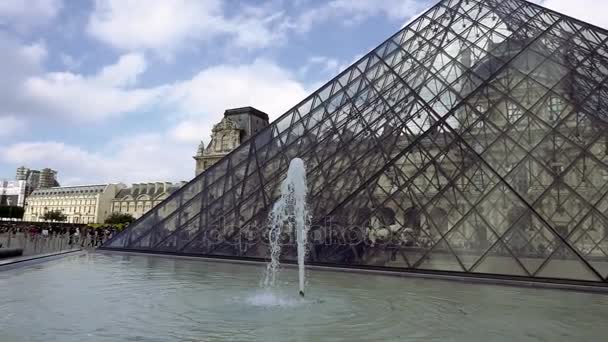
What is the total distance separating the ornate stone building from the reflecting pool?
42.7 metres

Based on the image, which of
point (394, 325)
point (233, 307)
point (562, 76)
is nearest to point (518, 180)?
point (562, 76)

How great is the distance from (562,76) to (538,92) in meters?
0.82

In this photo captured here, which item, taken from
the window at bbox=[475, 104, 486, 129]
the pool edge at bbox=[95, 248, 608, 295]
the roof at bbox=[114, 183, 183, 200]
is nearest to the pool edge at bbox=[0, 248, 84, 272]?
the pool edge at bbox=[95, 248, 608, 295]

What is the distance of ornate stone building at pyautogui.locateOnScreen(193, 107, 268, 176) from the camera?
171ft

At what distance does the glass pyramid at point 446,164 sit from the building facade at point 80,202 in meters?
80.0

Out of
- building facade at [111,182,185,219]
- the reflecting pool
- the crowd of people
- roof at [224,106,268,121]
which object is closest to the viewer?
the reflecting pool

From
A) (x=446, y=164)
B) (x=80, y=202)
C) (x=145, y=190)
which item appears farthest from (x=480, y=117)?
(x=80, y=202)

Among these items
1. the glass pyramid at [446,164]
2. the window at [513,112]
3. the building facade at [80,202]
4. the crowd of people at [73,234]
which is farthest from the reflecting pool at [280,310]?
the building facade at [80,202]

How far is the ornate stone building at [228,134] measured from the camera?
5212cm

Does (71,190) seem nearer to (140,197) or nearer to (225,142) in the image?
(140,197)

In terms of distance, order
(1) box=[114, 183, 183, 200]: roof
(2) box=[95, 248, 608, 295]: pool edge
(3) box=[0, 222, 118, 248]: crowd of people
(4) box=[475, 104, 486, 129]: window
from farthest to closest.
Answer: (1) box=[114, 183, 183, 200]: roof, (3) box=[0, 222, 118, 248]: crowd of people, (4) box=[475, 104, 486, 129]: window, (2) box=[95, 248, 608, 295]: pool edge

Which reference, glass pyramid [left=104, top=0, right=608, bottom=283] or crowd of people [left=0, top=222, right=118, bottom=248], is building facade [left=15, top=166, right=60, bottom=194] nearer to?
crowd of people [left=0, top=222, right=118, bottom=248]

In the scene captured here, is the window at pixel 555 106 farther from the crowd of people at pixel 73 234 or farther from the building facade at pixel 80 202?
the building facade at pixel 80 202

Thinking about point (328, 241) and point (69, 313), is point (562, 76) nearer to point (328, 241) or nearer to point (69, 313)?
point (328, 241)
